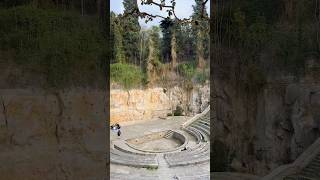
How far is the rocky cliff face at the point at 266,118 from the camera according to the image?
621 centimetres

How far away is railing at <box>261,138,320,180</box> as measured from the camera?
5.95m

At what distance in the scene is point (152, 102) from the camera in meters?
27.5

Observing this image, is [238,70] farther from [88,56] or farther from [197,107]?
[197,107]

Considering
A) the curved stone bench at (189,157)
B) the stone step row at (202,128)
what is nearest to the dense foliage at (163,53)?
the stone step row at (202,128)

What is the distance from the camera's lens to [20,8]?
6406 mm

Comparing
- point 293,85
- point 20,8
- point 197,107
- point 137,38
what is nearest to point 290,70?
point 293,85

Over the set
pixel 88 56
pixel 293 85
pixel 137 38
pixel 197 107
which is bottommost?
pixel 197 107

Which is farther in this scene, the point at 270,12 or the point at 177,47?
the point at 177,47

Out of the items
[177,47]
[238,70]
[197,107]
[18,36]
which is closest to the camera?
[18,36]

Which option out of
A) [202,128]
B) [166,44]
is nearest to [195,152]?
[202,128]

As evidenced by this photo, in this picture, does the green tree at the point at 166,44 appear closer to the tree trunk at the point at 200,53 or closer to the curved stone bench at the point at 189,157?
the tree trunk at the point at 200,53

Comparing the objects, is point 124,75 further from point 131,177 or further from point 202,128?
point 131,177

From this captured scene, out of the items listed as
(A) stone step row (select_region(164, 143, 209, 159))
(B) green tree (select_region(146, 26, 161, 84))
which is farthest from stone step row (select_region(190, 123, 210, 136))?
(B) green tree (select_region(146, 26, 161, 84))

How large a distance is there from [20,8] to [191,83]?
22647mm
